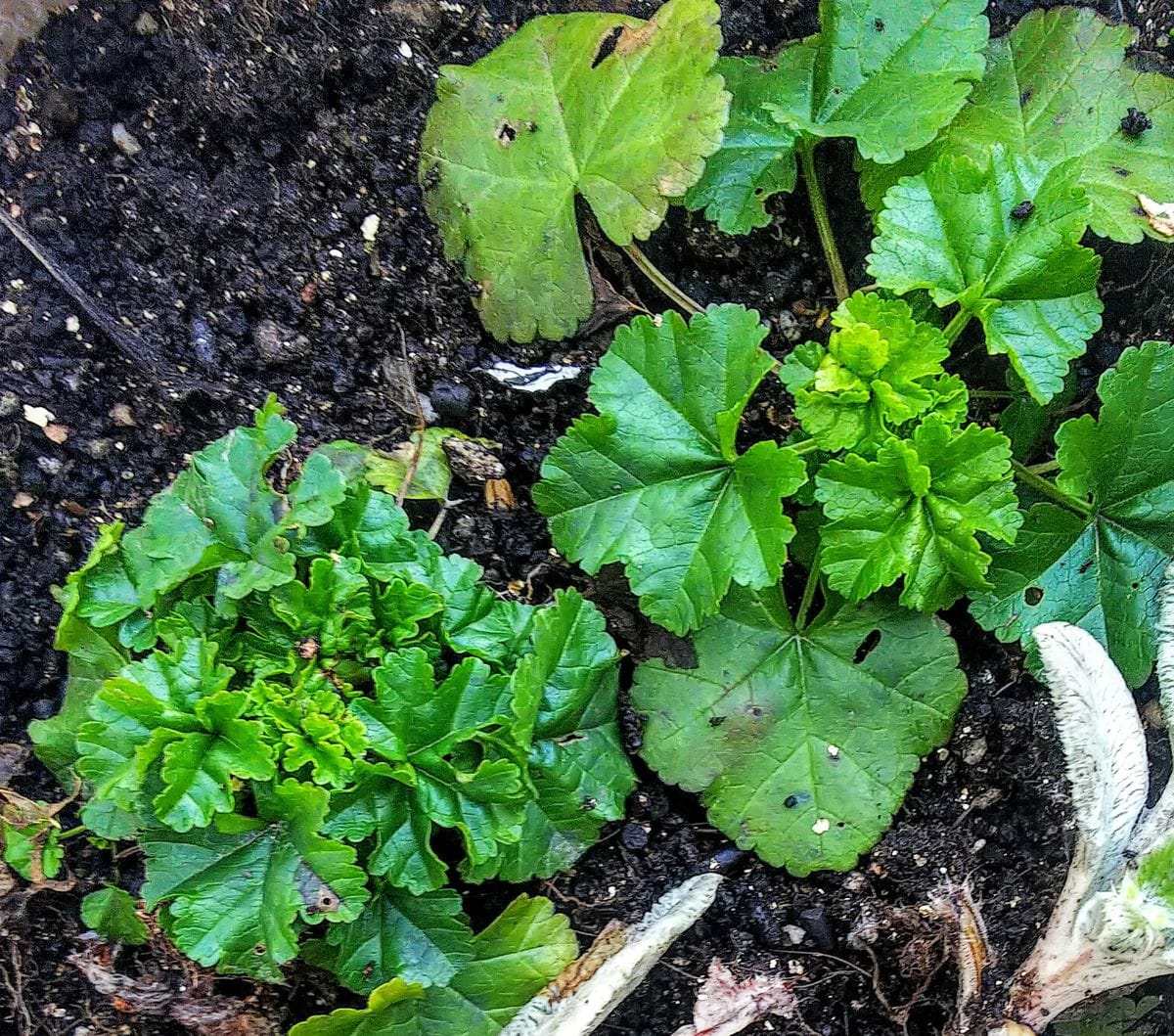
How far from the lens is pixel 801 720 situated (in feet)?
6.08

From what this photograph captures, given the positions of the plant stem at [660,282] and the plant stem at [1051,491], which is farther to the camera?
the plant stem at [660,282]

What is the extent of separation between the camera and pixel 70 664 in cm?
176

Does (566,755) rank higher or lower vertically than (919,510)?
lower

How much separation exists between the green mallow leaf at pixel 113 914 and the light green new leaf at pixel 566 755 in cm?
58

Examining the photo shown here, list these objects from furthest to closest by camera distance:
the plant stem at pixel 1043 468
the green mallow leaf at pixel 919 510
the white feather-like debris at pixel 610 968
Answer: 1. the plant stem at pixel 1043 468
2. the green mallow leaf at pixel 919 510
3. the white feather-like debris at pixel 610 968

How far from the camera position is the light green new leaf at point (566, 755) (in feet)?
5.51

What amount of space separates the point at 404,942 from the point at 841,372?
115cm

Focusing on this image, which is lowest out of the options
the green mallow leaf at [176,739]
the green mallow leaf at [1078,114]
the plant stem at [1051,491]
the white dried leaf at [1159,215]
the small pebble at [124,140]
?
the plant stem at [1051,491]

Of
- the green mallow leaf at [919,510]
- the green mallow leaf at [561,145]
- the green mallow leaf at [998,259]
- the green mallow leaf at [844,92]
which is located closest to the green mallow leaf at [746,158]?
the green mallow leaf at [844,92]

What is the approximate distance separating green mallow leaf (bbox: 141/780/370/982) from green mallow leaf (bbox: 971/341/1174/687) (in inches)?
45.1

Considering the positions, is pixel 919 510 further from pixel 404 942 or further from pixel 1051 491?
pixel 404 942

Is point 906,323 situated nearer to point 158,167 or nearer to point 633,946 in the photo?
point 633,946

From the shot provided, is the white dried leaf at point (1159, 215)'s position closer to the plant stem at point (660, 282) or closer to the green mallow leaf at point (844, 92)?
the green mallow leaf at point (844, 92)

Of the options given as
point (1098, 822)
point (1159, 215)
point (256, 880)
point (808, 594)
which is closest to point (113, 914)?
point (256, 880)
